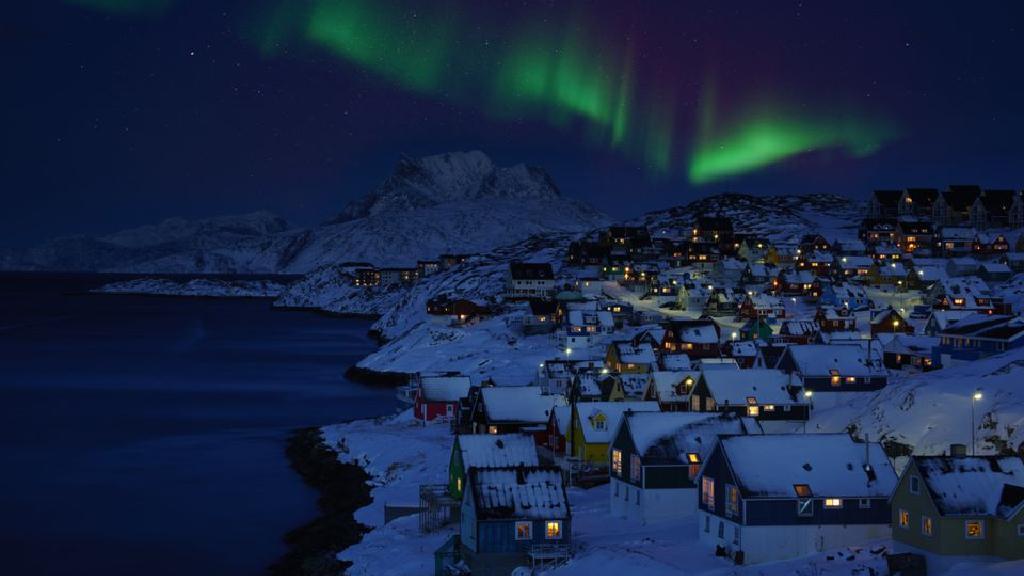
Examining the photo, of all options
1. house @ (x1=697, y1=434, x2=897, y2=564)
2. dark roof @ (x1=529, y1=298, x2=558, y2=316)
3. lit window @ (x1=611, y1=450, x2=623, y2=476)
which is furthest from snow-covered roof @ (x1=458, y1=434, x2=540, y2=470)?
dark roof @ (x1=529, y1=298, x2=558, y2=316)

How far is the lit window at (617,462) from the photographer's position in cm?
4356

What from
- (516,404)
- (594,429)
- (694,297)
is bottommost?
(594,429)

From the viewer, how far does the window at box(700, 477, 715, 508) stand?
37094 mm

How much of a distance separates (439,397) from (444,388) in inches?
35.6

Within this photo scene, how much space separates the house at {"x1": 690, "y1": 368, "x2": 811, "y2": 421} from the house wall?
21297 millimetres

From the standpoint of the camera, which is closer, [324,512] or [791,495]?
[791,495]

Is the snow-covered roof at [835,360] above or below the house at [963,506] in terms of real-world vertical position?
above

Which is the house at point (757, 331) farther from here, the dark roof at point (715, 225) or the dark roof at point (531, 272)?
the dark roof at point (715, 225)

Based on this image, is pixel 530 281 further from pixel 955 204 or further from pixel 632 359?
pixel 632 359

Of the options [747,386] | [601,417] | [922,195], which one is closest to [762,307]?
[747,386]

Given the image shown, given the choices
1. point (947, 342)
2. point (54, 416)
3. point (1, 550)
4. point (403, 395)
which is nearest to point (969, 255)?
point (947, 342)

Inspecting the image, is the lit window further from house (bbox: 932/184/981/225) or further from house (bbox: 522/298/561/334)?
house (bbox: 932/184/981/225)

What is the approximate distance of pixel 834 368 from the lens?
64.0 meters

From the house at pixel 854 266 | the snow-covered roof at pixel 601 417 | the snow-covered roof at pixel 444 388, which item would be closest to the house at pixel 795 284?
the house at pixel 854 266
